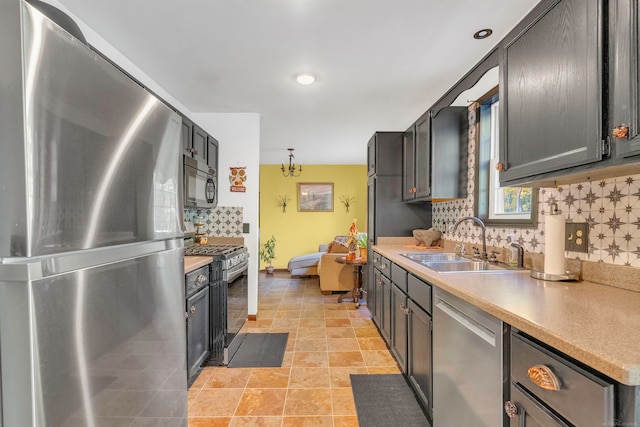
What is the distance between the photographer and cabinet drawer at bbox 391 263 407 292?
2156mm

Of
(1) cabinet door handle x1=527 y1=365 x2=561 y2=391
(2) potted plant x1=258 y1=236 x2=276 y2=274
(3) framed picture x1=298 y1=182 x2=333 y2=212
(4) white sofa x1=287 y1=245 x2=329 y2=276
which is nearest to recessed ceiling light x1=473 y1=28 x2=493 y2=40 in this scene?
(1) cabinet door handle x1=527 y1=365 x2=561 y2=391

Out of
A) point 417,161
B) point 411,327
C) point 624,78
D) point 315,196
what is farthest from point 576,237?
point 315,196

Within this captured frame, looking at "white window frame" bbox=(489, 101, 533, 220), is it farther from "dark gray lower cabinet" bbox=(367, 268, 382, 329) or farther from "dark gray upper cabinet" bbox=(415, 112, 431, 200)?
"dark gray lower cabinet" bbox=(367, 268, 382, 329)

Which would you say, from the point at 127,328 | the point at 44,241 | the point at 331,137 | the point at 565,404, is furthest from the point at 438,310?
the point at 331,137

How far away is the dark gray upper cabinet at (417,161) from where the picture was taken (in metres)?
2.66

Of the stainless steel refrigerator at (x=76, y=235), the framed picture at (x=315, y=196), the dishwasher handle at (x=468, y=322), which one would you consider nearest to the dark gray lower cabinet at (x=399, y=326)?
the dishwasher handle at (x=468, y=322)

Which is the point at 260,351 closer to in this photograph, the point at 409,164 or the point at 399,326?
the point at 399,326

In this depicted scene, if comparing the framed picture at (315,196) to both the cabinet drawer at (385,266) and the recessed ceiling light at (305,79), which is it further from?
the recessed ceiling light at (305,79)

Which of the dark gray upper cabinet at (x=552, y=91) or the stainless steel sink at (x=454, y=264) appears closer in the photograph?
the dark gray upper cabinet at (x=552, y=91)

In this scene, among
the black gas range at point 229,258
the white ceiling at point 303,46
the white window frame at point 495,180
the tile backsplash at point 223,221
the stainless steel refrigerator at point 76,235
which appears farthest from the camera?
the tile backsplash at point 223,221

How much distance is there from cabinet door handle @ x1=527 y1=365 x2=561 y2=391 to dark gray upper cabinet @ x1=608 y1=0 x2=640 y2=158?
2.34ft

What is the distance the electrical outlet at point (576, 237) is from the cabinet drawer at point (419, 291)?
0.72 meters

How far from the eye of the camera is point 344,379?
2248 millimetres

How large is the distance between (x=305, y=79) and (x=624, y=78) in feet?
6.75
